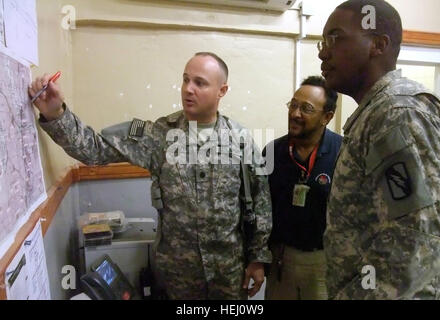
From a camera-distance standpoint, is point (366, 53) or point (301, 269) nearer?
point (366, 53)

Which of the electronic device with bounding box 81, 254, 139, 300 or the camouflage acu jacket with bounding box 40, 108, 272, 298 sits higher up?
the camouflage acu jacket with bounding box 40, 108, 272, 298

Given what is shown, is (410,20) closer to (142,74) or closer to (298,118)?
(298,118)

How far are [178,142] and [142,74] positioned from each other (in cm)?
83

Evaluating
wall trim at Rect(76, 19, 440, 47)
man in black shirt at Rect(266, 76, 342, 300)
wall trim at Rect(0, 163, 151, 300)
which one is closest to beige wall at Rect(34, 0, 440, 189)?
wall trim at Rect(76, 19, 440, 47)

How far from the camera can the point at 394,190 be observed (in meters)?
0.66

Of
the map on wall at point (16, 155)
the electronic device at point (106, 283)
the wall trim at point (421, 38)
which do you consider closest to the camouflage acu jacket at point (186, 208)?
the electronic device at point (106, 283)

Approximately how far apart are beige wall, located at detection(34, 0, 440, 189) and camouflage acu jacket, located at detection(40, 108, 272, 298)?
0.51m

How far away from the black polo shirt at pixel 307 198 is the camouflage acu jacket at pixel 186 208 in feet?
0.61

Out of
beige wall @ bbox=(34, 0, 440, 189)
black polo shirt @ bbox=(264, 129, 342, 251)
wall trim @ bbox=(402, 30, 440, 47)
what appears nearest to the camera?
black polo shirt @ bbox=(264, 129, 342, 251)

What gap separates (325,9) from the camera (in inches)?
Result: 84.8

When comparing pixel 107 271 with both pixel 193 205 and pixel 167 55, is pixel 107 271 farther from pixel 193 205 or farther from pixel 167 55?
pixel 167 55

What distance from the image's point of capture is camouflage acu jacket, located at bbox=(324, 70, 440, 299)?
634mm

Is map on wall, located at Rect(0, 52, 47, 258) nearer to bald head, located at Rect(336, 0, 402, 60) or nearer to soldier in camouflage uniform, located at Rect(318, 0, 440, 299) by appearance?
soldier in camouflage uniform, located at Rect(318, 0, 440, 299)
